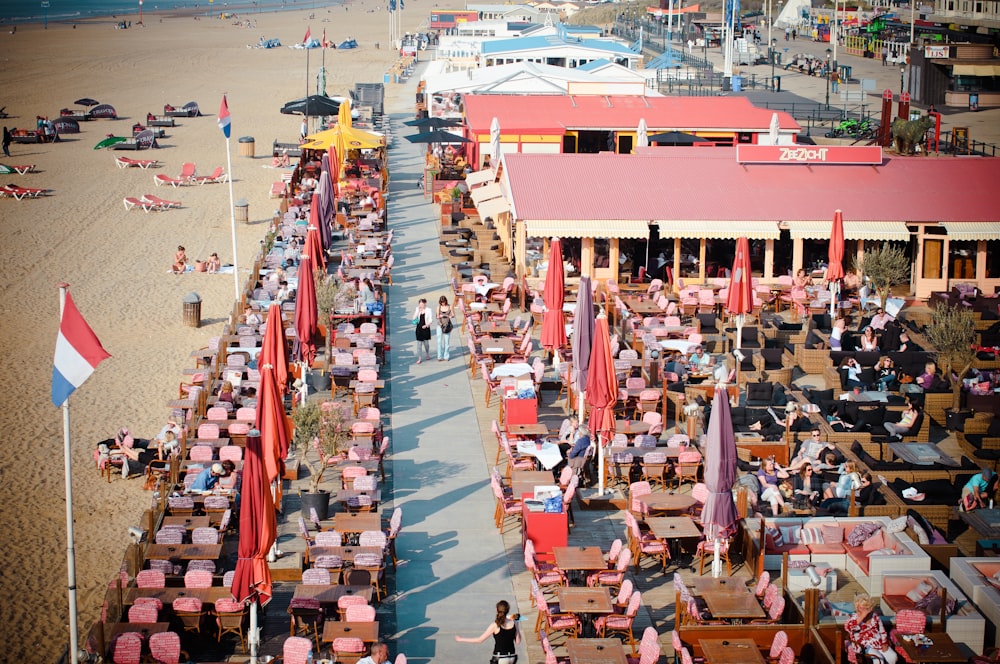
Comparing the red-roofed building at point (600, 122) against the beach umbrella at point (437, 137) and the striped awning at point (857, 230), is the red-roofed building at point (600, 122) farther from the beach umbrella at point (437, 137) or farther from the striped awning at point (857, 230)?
the striped awning at point (857, 230)

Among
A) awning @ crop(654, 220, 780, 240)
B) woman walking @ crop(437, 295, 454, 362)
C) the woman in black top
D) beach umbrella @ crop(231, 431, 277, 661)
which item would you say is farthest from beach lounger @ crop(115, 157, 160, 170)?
the woman in black top

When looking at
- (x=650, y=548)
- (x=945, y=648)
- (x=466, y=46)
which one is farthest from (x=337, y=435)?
(x=466, y=46)

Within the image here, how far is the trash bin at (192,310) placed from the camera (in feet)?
88.0

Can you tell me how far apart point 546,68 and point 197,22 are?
96.0m

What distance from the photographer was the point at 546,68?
4975 cm

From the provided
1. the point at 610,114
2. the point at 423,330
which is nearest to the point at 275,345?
the point at 423,330

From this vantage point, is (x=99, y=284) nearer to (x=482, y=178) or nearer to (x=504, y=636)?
(x=482, y=178)

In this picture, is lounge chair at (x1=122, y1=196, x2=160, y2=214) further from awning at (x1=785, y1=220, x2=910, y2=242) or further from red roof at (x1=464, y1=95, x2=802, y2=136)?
awning at (x1=785, y1=220, x2=910, y2=242)

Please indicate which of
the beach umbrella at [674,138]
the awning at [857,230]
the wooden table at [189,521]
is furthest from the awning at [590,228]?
the wooden table at [189,521]

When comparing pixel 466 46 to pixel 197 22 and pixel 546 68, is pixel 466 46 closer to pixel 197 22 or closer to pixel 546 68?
pixel 546 68

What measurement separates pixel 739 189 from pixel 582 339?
11.9 metres

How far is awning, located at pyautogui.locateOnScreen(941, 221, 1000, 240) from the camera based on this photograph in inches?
1068

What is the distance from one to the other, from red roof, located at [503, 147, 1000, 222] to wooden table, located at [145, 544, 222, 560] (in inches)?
558

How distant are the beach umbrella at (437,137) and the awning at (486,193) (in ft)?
22.8
